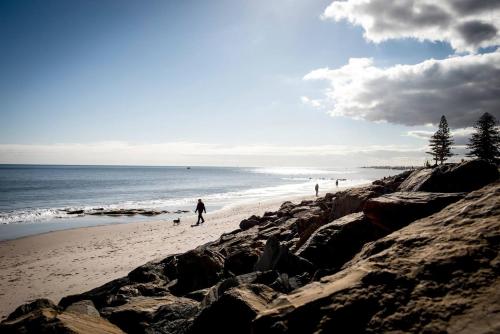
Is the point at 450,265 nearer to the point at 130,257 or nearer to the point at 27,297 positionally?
the point at 27,297

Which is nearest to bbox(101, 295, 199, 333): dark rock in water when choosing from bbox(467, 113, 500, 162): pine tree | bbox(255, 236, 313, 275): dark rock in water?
bbox(255, 236, 313, 275): dark rock in water

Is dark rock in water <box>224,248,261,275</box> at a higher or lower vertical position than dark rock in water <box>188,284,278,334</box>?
lower

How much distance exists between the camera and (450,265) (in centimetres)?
321

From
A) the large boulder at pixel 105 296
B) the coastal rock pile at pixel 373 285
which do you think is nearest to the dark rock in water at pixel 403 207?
the coastal rock pile at pixel 373 285

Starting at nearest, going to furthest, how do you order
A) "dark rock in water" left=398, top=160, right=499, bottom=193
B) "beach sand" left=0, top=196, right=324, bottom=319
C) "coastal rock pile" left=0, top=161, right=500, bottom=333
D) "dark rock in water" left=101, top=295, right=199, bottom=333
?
"coastal rock pile" left=0, top=161, right=500, bottom=333
"dark rock in water" left=101, top=295, right=199, bottom=333
"dark rock in water" left=398, top=160, right=499, bottom=193
"beach sand" left=0, top=196, right=324, bottom=319

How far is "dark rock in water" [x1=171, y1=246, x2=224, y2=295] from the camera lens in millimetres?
8023

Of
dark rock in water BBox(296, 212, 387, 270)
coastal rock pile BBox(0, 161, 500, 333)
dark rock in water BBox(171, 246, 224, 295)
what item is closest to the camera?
coastal rock pile BBox(0, 161, 500, 333)

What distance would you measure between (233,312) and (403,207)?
369cm

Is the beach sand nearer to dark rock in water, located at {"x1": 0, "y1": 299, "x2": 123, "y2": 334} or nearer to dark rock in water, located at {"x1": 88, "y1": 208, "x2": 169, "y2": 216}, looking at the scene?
dark rock in water, located at {"x1": 0, "y1": 299, "x2": 123, "y2": 334}

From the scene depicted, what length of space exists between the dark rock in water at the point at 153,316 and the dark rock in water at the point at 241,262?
2.46m

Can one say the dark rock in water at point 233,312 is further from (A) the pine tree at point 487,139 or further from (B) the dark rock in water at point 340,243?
(A) the pine tree at point 487,139

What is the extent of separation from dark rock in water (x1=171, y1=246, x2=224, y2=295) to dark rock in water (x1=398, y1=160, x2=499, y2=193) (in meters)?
5.66

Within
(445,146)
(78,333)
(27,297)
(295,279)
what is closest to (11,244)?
(27,297)

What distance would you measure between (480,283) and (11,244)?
83.0 ft
